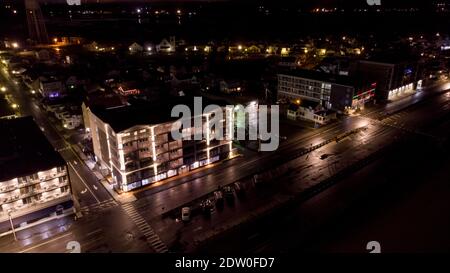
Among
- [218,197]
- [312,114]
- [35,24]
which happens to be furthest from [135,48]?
[218,197]

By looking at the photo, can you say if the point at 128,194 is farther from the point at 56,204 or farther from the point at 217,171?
the point at 217,171

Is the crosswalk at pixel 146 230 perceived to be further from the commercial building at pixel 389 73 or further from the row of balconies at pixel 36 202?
the commercial building at pixel 389 73

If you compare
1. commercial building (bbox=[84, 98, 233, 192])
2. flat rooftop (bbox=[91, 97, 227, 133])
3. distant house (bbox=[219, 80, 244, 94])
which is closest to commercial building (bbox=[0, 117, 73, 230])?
commercial building (bbox=[84, 98, 233, 192])

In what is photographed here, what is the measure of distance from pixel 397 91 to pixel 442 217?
50.3 metres

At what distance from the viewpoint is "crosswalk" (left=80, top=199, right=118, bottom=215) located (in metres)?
35.8

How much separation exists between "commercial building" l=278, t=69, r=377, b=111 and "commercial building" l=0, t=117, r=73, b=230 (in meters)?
50.5

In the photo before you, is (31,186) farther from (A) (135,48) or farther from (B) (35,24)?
(B) (35,24)

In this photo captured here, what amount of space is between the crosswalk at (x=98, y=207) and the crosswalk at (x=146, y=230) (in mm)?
1666

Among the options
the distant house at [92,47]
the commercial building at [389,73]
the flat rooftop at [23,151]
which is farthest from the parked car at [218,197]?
the distant house at [92,47]

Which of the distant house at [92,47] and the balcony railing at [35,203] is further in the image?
the distant house at [92,47]
